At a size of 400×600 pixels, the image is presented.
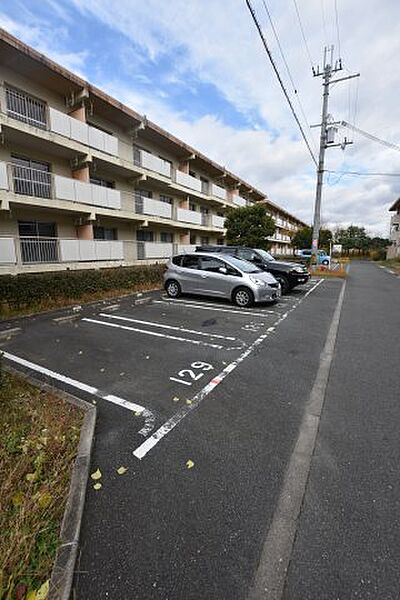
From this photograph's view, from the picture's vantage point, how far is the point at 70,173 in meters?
11.7

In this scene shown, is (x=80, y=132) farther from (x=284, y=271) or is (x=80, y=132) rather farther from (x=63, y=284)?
(x=284, y=271)

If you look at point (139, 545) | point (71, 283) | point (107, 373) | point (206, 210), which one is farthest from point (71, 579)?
point (206, 210)

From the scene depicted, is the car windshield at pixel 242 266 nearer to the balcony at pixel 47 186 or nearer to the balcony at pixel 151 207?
Result: the balcony at pixel 47 186

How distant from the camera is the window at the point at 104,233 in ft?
44.5

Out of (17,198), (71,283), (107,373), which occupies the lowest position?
(107,373)

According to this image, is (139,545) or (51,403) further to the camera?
(51,403)

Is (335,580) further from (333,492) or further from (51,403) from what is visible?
(51,403)

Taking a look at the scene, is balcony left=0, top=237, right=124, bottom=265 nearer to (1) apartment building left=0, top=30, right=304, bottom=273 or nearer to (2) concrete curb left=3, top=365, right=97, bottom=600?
(1) apartment building left=0, top=30, right=304, bottom=273

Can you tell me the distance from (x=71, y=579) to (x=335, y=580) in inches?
55.7

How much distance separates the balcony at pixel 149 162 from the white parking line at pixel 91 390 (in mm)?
12355

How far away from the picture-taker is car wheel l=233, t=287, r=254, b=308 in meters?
8.32

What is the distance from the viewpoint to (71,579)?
1496 millimetres

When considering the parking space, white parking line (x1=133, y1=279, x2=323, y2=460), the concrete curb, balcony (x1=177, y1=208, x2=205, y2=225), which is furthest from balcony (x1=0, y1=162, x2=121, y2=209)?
the concrete curb

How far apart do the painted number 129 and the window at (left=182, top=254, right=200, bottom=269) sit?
5566 millimetres
